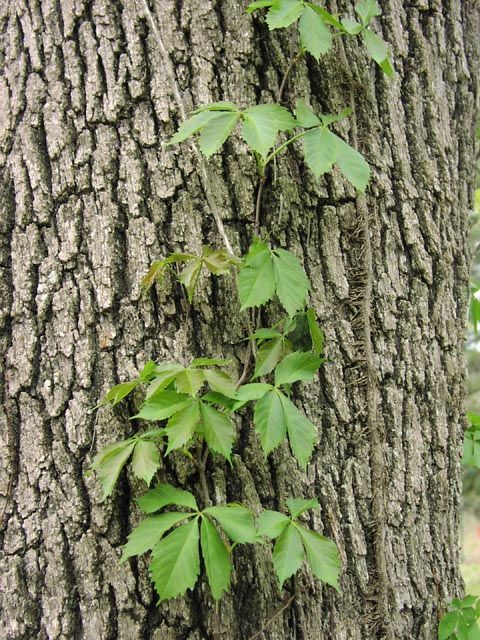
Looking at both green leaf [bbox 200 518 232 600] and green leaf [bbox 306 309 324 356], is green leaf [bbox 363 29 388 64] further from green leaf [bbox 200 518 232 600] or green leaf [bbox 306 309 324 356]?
green leaf [bbox 200 518 232 600]

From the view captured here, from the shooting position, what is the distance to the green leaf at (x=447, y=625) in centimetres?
140

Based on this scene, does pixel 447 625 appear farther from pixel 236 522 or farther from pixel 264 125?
pixel 264 125

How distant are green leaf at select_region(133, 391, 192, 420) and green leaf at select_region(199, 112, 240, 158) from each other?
473 millimetres

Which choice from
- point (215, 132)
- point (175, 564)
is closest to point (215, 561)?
point (175, 564)

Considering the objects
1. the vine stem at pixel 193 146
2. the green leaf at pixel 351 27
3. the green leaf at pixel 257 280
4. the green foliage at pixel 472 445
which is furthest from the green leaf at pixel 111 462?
the green foliage at pixel 472 445

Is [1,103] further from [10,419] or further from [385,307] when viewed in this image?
[385,307]

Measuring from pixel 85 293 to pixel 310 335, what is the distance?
50 centimetres

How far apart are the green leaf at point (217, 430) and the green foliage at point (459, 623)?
2.52 ft

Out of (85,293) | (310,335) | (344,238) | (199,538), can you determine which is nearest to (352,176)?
(344,238)

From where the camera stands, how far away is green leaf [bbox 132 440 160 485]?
1.12m

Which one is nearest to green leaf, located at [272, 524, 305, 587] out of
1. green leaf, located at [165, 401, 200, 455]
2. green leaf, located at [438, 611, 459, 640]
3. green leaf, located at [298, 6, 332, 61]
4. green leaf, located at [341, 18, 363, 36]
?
green leaf, located at [165, 401, 200, 455]

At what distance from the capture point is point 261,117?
1.17m

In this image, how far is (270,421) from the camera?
3.71ft

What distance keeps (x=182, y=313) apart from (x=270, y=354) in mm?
216
